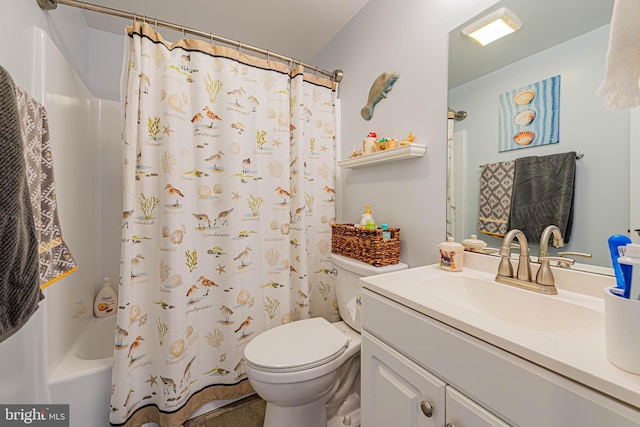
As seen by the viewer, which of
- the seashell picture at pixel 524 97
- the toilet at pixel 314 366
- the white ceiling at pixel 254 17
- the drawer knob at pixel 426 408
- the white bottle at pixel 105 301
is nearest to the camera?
the drawer knob at pixel 426 408

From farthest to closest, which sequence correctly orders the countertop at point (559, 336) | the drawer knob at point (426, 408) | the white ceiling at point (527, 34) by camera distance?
1. the white ceiling at point (527, 34)
2. the drawer knob at point (426, 408)
3. the countertop at point (559, 336)

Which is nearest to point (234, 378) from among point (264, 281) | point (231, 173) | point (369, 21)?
point (264, 281)

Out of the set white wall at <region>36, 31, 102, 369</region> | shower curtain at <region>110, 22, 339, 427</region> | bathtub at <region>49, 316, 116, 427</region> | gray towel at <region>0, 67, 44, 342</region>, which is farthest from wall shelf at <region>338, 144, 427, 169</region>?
bathtub at <region>49, 316, 116, 427</region>

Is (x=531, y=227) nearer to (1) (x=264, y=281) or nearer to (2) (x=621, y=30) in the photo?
(2) (x=621, y=30)

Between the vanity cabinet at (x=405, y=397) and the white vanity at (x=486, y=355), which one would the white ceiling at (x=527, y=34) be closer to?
the white vanity at (x=486, y=355)

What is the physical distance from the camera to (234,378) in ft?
4.74

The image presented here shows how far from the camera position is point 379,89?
150 centimetres

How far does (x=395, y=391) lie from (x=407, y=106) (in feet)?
4.22

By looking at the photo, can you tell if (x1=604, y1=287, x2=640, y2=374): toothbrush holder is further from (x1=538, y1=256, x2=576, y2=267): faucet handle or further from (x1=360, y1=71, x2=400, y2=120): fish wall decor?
(x1=360, y1=71, x2=400, y2=120): fish wall decor

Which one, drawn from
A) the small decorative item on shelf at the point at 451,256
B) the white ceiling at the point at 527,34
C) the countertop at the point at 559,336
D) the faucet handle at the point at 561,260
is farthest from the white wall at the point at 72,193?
the faucet handle at the point at 561,260

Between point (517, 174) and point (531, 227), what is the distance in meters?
0.20

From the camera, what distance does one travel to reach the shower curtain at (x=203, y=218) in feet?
3.99

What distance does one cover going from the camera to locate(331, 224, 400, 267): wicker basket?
51.4 inches

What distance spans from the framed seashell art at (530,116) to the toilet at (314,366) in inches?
29.3
